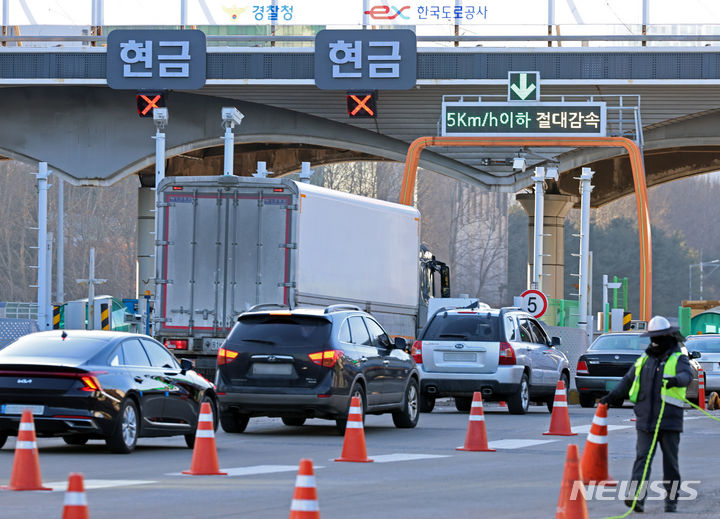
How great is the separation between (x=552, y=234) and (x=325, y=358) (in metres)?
32.9

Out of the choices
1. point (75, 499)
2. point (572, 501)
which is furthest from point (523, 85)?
point (75, 499)

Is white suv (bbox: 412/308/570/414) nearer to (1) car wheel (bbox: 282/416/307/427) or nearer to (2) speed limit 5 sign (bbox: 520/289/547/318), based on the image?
(1) car wheel (bbox: 282/416/307/427)

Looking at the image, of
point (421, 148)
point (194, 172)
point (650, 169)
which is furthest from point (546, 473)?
point (650, 169)

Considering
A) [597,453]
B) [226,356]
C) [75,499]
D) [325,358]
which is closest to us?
[75,499]

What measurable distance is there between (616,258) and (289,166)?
65.6m

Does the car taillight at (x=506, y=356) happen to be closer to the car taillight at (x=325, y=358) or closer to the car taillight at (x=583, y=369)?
the car taillight at (x=583, y=369)

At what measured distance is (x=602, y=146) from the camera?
37156 mm

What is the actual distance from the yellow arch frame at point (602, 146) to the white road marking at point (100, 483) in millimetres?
23722

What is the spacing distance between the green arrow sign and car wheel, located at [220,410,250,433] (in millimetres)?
17655

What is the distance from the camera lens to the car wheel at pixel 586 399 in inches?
1121

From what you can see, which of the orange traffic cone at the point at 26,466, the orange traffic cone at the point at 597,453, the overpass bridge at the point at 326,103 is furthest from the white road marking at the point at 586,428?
the overpass bridge at the point at 326,103

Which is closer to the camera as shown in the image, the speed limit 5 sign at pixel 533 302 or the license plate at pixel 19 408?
the license plate at pixel 19 408

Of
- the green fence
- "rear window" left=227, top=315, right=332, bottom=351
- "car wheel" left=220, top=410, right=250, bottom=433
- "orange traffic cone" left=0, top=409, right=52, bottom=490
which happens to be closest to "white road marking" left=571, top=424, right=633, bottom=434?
"rear window" left=227, top=315, right=332, bottom=351

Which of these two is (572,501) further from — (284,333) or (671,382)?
(284,333)
